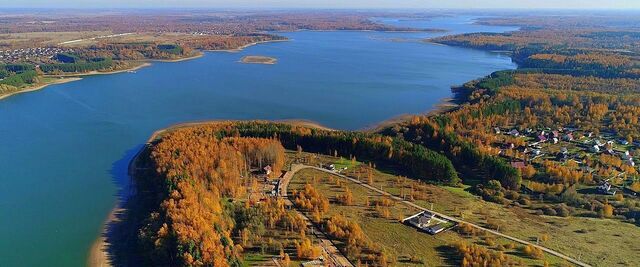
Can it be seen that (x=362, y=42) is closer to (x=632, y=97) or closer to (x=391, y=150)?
(x=632, y=97)

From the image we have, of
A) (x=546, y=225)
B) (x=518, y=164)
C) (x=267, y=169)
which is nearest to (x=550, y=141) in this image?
(x=518, y=164)

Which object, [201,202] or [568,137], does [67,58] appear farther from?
[568,137]

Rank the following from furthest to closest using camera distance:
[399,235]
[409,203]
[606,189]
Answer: [606,189] → [409,203] → [399,235]

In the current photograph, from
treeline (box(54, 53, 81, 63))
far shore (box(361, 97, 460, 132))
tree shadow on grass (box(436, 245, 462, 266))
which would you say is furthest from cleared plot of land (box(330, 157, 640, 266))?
treeline (box(54, 53, 81, 63))

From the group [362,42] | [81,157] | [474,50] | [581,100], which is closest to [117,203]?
[81,157]

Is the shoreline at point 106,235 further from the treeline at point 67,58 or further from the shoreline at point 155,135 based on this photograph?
the treeline at point 67,58
